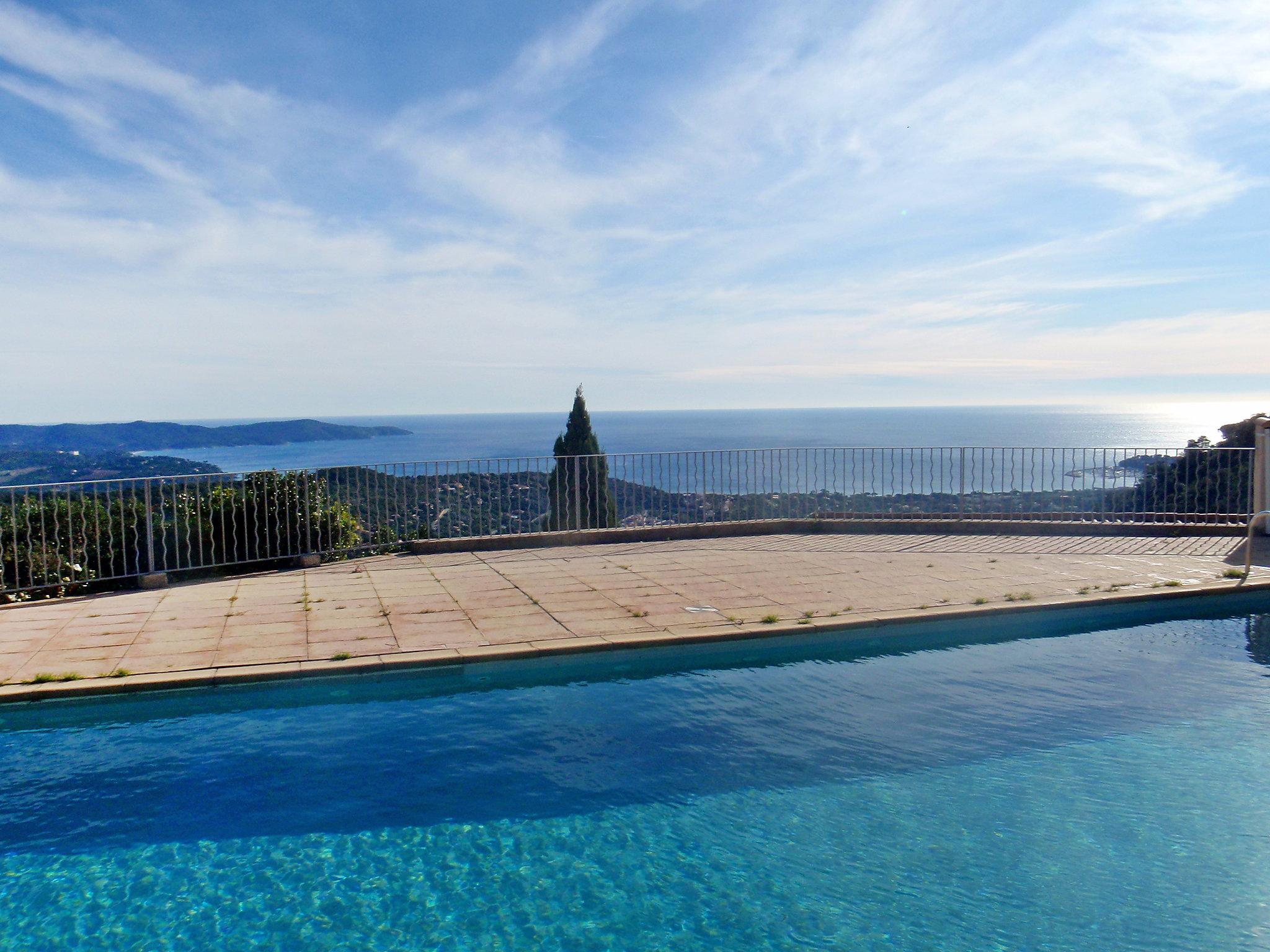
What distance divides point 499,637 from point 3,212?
8177mm

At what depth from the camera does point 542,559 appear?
315 inches

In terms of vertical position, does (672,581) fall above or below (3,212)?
below

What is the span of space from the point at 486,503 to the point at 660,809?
277 inches

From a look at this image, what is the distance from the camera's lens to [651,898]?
2771 mm

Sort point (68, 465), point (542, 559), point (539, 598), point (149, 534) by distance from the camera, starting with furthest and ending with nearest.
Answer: point (68, 465) → point (542, 559) → point (149, 534) → point (539, 598)

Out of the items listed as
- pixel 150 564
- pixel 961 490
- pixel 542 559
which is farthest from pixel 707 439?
pixel 150 564

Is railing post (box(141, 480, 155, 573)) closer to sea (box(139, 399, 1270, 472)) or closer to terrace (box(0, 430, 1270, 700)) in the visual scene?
terrace (box(0, 430, 1270, 700))

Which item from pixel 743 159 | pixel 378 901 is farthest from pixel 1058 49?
pixel 378 901

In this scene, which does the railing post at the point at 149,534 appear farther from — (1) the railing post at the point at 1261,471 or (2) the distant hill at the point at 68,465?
(1) the railing post at the point at 1261,471

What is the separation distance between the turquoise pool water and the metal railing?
311 cm

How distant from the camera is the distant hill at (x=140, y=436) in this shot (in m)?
37.8

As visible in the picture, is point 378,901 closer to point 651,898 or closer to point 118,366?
point 651,898

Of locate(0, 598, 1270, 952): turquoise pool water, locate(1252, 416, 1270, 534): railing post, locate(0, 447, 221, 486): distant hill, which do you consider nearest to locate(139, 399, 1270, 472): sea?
locate(0, 447, 221, 486): distant hill

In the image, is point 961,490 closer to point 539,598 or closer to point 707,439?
point 539,598
